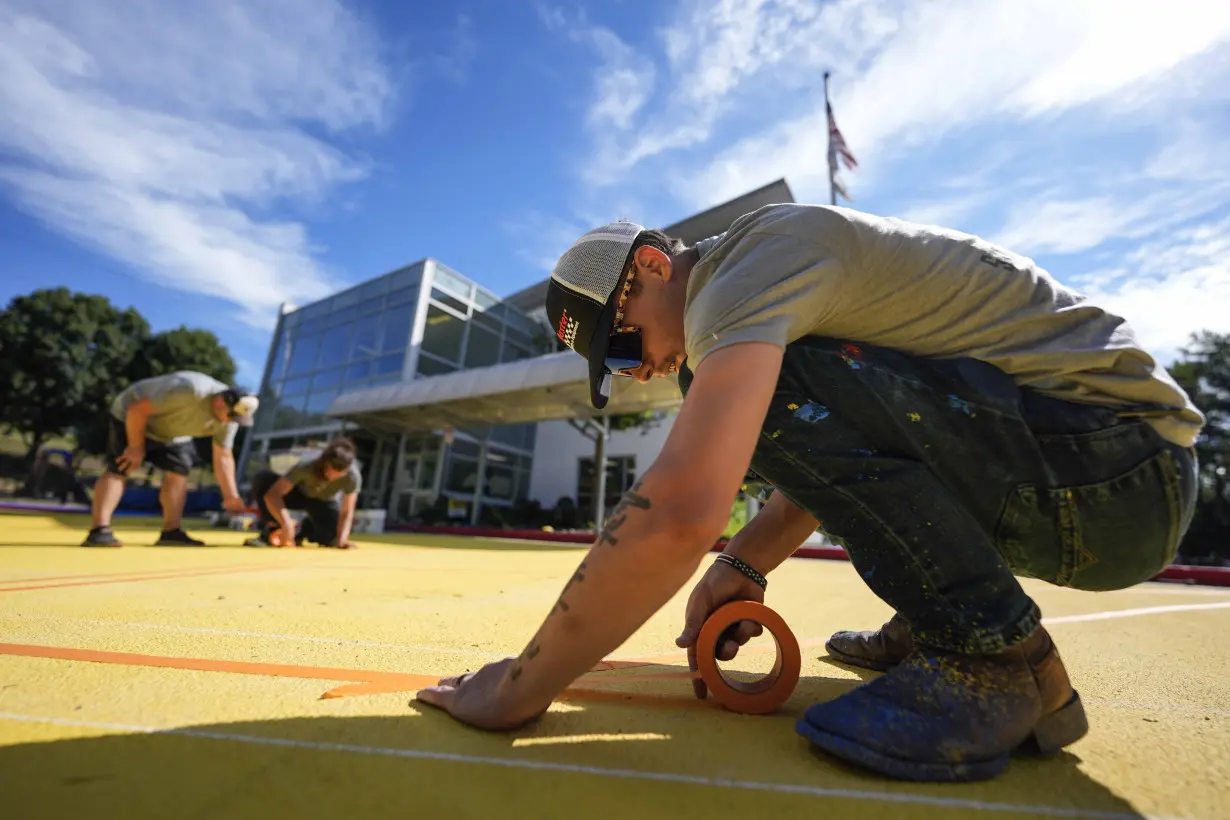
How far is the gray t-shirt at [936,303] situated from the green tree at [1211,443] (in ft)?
71.5

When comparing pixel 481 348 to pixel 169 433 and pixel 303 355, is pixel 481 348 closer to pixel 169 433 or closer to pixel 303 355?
pixel 303 355

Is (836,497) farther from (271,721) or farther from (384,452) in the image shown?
(384,452)

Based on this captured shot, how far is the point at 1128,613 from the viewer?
2771mm

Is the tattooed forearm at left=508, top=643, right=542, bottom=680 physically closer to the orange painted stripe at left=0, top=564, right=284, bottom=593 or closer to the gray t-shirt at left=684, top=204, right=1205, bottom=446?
the gray t-shirt at left=684, top=204, right=1205, bottom=446

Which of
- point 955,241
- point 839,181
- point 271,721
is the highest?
point 839,181

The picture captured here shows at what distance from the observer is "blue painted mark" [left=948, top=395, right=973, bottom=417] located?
971mm

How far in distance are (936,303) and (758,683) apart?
761 millimetres

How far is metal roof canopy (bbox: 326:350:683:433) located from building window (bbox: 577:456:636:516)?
342 centimetres

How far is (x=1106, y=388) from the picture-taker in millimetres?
960

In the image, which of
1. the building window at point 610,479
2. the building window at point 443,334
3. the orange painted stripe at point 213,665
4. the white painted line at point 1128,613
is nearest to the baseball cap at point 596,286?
the orange painted stripe at point 213,665

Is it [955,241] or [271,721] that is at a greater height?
[955,241]

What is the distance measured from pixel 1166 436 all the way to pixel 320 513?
283 inches

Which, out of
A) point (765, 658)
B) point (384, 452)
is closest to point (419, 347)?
point (384, 452)

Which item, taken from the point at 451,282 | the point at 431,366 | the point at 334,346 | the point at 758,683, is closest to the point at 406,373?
the point at 431,366
